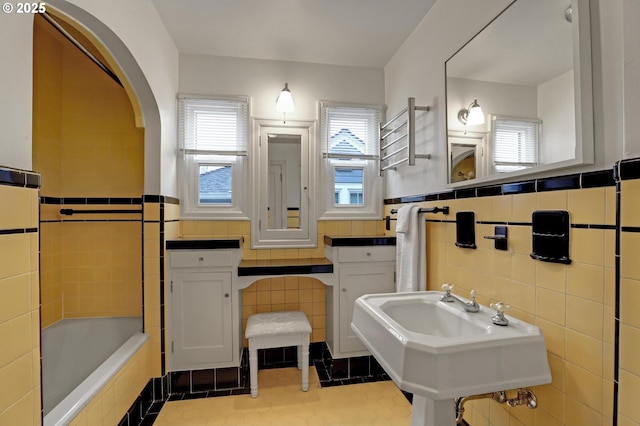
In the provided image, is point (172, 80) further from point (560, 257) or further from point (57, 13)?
point (560, 257)

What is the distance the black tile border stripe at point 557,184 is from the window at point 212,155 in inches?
64.0

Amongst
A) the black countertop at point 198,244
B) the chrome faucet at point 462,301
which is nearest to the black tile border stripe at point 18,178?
the black countertop at point 198,244

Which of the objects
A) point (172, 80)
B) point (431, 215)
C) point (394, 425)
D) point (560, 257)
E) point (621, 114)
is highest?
point (172, 80)

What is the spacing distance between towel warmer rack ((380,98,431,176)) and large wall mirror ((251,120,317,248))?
1.98 feet

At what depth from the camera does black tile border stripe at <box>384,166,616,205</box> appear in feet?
2.58

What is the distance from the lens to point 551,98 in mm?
1069

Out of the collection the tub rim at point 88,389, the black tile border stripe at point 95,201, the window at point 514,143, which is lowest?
the tub rim at point 88,389

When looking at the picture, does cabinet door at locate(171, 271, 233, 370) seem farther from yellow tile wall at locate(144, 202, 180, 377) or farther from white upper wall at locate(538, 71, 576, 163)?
white upper wall at locate(538, 71, 576, 163)

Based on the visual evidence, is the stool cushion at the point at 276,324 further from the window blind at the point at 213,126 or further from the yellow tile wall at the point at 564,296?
the window blind at the point at 213,126

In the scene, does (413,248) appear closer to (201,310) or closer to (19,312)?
(201,310)

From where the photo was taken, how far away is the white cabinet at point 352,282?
2.10 metres

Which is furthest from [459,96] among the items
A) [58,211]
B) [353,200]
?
[58,211]

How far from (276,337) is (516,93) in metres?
1.92

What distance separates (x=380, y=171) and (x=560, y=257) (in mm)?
→ 1589
